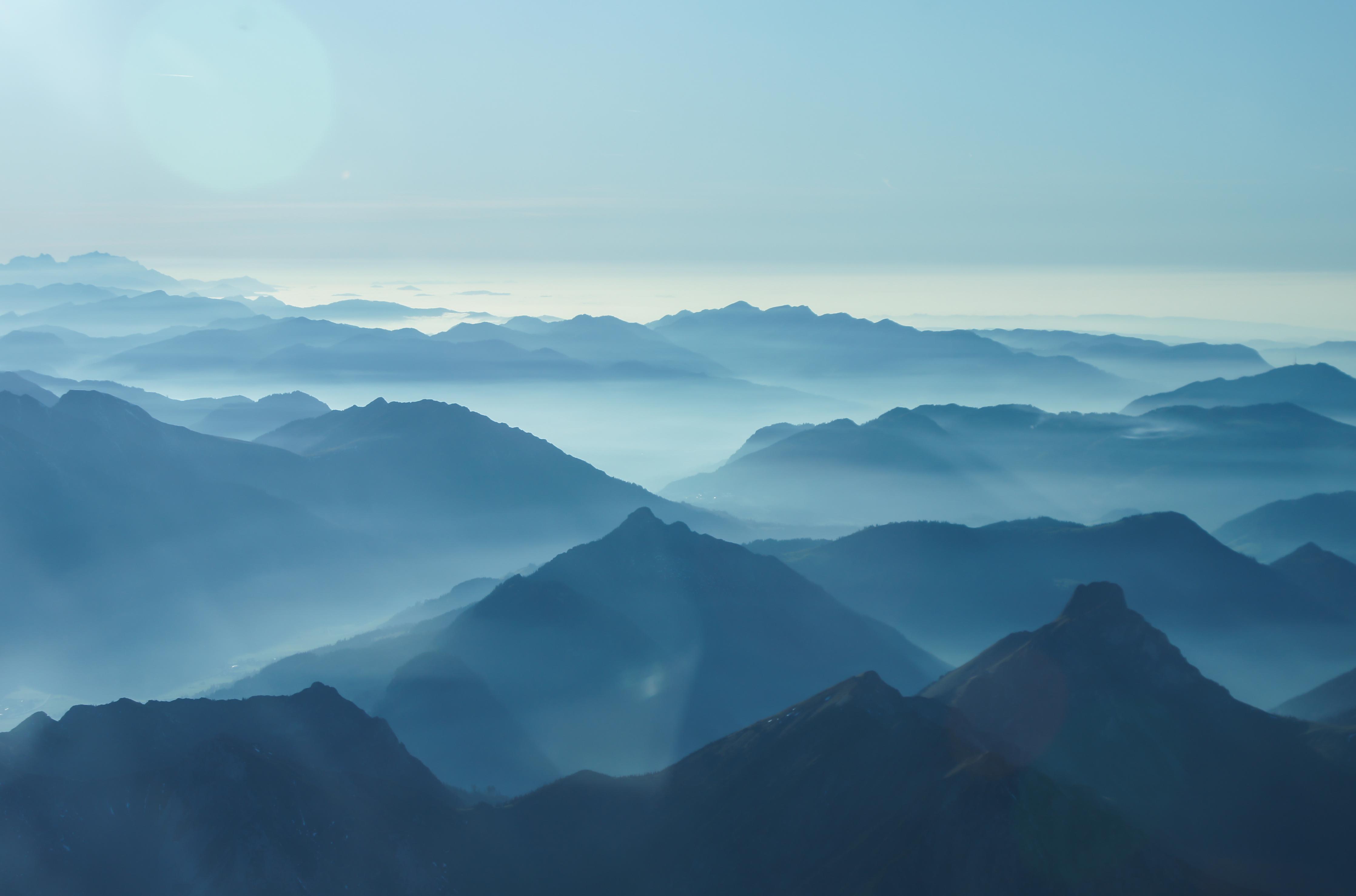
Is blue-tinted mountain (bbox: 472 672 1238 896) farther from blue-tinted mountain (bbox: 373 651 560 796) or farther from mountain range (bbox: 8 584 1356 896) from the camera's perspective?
blue-tinted mountain (bbox: 373 651 560 796)

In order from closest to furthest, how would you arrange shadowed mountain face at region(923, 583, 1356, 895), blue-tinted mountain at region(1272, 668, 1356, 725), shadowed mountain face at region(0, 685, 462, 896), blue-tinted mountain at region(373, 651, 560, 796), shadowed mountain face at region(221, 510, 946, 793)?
1. shadowed mountain face at region(0, 685, 462, 896)
2. shadowed mountain face at region(923, 583, 1356, 895)
3. blue-tinted mountain at region(1272, 668, 1356, 725)
4. blue-tinted mountain at region(373, 651, 560, 796)
5. shadowed mountain face at region(221, 510, 946, 793)

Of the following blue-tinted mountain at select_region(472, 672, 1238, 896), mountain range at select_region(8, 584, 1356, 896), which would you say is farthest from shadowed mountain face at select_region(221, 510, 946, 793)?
blue-tinted mountain at select_region(472, 672, 1238, 896)

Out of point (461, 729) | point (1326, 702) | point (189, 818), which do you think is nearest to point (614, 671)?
point (461, 729)

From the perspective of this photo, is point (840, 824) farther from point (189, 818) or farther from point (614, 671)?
point (614, 671)

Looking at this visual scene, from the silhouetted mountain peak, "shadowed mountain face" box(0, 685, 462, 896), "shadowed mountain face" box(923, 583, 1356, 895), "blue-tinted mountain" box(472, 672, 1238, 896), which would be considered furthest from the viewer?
the silhouetted mountain peak

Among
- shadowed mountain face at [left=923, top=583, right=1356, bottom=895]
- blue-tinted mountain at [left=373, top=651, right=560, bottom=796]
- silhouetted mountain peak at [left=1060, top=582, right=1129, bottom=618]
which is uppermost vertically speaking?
silhouetted mountain peak at [left=1060, top=582, right=1129, bottom=618]

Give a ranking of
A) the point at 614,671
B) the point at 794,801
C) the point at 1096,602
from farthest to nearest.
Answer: the point at 614,671
the point at 1096,602
the point at 794,801

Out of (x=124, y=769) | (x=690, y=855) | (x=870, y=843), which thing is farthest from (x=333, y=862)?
(x=870, y=843)
